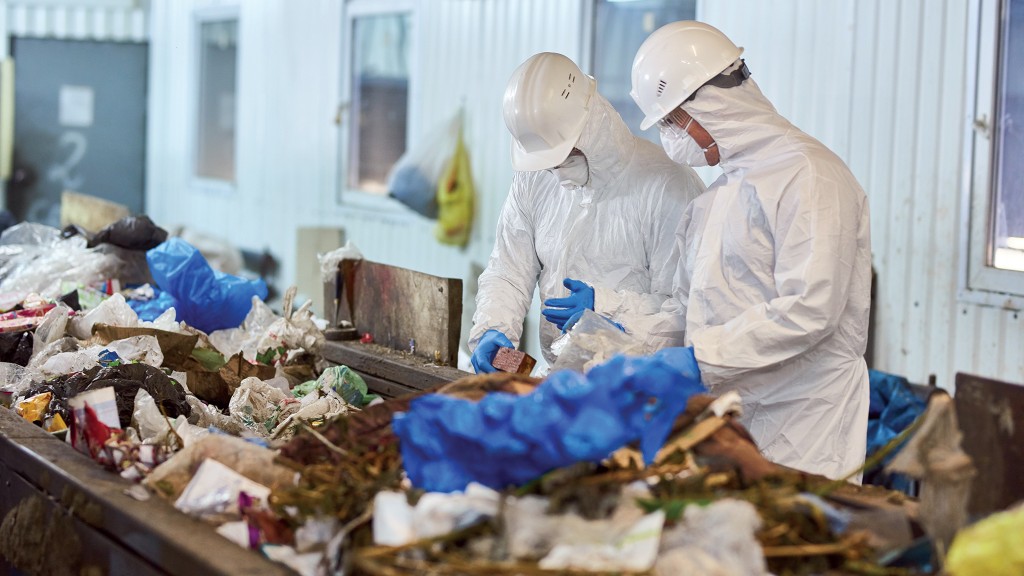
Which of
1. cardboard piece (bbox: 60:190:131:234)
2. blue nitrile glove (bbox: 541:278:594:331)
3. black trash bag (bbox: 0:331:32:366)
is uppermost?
cardboard piece (bbox: 60:190:131:234)

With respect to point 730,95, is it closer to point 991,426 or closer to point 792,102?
point 991,426

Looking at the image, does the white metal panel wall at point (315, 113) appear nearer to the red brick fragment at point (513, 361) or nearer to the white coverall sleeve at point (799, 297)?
the red brick fragment at point (513, 361)

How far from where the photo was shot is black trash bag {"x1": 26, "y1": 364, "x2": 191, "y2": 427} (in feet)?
9.17

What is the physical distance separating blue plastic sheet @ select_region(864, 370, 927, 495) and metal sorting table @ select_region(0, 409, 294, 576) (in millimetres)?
2821

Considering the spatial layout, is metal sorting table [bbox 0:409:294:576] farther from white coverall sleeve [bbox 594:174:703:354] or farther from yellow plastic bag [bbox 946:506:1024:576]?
white coverall sleeve [bbox 594:174:703:354]

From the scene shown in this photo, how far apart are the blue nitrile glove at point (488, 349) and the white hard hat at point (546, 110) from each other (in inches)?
19.1

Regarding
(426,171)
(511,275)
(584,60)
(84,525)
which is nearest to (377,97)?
(426,171)

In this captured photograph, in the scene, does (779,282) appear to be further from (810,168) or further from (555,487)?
(555,487)

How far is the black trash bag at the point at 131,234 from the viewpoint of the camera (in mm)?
4676

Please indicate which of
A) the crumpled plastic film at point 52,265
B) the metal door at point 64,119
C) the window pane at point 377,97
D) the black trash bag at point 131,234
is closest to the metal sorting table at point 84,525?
the crumpled plastic film at point 52,265

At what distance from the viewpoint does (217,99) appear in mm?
10062

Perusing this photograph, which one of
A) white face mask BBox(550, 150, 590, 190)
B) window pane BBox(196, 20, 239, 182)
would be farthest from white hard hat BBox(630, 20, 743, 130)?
window pane BBox(196, 20, 239, 182)

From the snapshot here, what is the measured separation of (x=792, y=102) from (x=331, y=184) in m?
4.18

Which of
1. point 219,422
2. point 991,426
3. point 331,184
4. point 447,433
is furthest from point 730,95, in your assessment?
point 331,184
